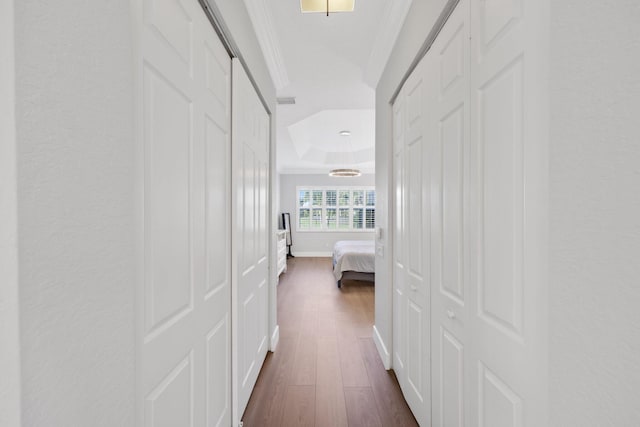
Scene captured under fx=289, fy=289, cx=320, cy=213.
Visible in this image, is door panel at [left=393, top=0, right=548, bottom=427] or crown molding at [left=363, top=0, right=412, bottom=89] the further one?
crown molding at [left=363, top=0, right=412, bottom=89]

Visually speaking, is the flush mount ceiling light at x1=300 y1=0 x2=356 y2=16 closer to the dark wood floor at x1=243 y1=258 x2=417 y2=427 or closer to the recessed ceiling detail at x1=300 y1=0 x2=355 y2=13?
the recessed ceiling detail at x1=300 y1=0 x2=355 y2=13

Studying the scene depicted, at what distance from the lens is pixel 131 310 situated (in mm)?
725

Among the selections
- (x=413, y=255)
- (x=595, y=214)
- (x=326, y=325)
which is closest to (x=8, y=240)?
(x=595, y=214)

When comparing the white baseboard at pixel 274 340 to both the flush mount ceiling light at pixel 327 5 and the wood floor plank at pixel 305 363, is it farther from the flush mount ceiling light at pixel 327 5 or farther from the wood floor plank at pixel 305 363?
the flush mount ceiling light at pixel 327 5

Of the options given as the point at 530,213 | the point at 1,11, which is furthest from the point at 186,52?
the point at 530,213

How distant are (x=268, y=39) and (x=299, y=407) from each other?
2.68 metres

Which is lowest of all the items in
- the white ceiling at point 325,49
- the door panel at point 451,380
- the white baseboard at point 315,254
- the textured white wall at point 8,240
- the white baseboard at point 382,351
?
the white baseboard at point 315,254

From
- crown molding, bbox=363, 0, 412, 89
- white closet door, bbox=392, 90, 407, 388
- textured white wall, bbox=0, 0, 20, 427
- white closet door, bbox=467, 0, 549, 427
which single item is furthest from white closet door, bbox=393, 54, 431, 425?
textured white wall, bbox=0, 0, 20, 427

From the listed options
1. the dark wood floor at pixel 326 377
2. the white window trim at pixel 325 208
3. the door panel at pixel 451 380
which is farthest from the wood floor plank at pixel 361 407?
the white window trim at pixel 325 208

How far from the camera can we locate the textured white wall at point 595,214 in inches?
22.6

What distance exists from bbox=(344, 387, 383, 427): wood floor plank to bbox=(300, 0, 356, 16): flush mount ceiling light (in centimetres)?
259

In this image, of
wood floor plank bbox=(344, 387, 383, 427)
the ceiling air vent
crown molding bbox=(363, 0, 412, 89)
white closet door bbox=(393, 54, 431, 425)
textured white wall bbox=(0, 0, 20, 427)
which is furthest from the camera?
the ceiling air vent

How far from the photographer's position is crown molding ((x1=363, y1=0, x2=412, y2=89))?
6.26 feet

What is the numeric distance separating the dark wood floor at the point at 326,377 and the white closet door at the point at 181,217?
1.78ft
